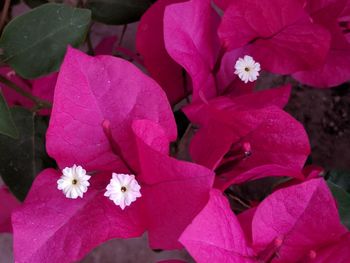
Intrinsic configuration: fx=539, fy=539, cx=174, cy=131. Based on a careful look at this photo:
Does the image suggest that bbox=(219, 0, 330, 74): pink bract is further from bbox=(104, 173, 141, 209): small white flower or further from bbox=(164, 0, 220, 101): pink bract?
bbox=(104, 173, 141, 209): small white flower

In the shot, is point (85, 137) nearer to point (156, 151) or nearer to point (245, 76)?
point (156, 151)

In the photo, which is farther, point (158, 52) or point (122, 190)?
point (158, 52)

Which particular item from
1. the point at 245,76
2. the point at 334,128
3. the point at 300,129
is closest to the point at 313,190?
the point at 300,129

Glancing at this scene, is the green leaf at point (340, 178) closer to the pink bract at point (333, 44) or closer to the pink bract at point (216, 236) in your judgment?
→ the pink bract at point (333, 44)

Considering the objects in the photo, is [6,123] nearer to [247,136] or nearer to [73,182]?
[73,182]

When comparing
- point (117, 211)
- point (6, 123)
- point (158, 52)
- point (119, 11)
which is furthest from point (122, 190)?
point (119, 11)

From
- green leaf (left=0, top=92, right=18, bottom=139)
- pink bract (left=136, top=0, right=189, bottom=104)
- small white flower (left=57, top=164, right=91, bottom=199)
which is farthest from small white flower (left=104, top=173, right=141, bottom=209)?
pink bract (left=136, top=0, right=189, bottom=104)

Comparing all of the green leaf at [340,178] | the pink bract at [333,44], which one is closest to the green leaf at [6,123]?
the pink bract at [333,44]
